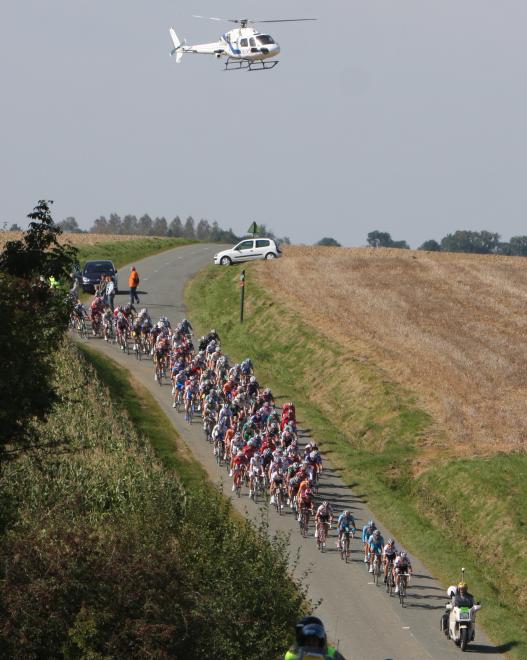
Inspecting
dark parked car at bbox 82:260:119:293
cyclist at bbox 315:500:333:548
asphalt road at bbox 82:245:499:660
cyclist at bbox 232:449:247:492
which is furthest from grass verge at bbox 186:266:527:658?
dark parked car at bbox 82:260:119:293

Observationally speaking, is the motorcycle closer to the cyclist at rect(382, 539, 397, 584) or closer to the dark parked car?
the cyclist at rect(382, 539, 397, 584)

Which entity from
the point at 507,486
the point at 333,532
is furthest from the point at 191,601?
the point at 507,486

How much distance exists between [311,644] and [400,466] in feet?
74.4

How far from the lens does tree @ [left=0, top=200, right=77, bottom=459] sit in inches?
846

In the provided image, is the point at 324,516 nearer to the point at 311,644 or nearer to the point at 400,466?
the point at 400,466

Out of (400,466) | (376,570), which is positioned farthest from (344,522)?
(400,466)

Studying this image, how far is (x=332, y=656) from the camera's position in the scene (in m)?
15.0

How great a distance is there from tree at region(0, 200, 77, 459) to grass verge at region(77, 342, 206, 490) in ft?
40.7

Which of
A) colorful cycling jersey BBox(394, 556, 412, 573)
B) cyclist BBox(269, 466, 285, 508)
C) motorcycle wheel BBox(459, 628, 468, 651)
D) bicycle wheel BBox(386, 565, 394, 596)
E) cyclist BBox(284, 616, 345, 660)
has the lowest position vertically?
motorcycle wheel BBox(459, 628, 468, 651)

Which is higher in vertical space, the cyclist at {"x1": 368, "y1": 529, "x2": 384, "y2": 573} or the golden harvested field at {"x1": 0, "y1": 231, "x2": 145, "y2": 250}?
the golden harvested field at {"x1": 0, "y1": 231, "x2": 145, "y2": 250}

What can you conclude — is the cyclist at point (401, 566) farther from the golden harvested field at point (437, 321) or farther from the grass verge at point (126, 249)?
the grass verge at point (126, 249)

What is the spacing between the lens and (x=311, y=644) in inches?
590

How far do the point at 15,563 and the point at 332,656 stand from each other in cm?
843

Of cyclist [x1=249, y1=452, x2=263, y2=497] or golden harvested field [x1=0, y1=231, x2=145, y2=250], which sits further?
golden harvested field [x1=0, y1=231, x2=145, y2=250]
